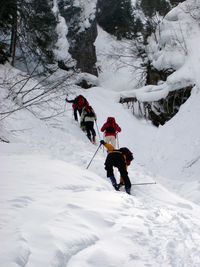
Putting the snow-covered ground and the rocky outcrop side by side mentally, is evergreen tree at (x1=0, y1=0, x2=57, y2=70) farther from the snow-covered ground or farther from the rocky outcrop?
the rocky outcrop

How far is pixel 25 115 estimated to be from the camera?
50.6ft

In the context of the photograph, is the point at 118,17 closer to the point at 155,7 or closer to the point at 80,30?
the point at 155,7

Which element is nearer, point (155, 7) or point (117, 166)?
point (117, 166)

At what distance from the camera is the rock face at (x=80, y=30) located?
1187 inches

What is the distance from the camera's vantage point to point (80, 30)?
3044 cm

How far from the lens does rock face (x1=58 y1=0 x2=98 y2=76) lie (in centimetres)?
3014

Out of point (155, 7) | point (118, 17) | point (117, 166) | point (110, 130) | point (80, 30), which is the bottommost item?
point (110, 130)

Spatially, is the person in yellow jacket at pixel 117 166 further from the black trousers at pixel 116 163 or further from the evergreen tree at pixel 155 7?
the evergreen tree at pixel 155 7

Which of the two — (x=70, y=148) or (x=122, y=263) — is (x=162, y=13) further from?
(x=122, y=263)

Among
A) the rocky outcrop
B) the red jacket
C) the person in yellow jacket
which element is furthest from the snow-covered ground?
the rocky outcrop

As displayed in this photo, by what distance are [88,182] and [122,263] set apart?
11.4 ft

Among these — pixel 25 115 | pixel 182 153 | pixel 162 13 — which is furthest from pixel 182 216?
pixel 162 13

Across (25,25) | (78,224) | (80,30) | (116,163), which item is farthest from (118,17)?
(78,224)

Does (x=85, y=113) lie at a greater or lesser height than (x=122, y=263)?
lesser
